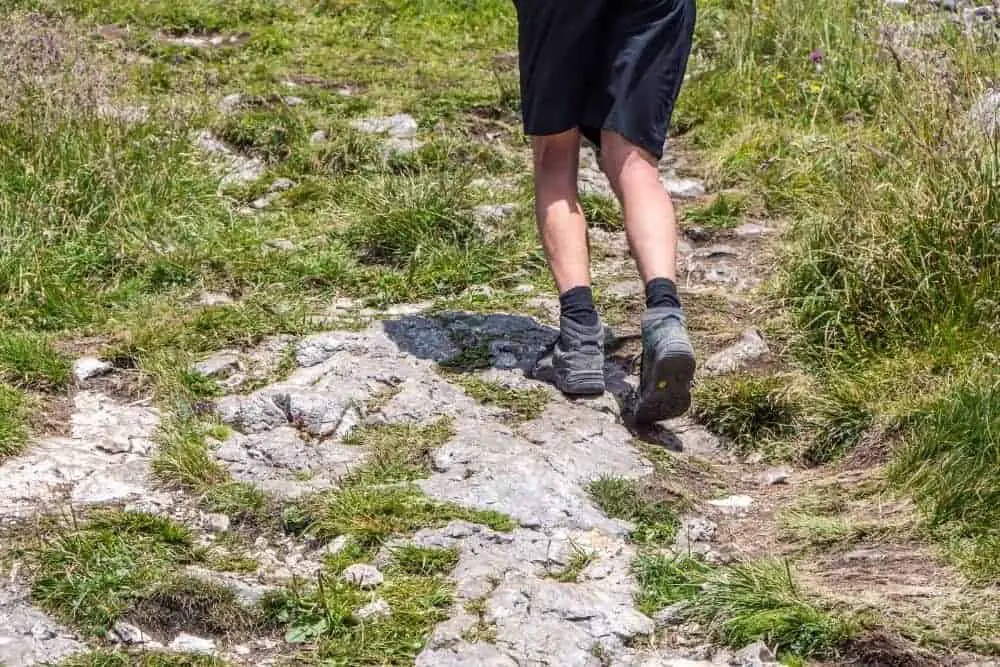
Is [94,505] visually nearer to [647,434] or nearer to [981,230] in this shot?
[647,434]

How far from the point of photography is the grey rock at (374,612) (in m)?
3.30

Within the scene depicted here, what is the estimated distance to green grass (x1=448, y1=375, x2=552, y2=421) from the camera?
4.47 metres

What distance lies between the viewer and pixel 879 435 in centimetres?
425

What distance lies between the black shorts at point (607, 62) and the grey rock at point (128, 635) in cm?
212

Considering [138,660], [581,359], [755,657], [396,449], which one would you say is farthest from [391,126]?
[755,657]

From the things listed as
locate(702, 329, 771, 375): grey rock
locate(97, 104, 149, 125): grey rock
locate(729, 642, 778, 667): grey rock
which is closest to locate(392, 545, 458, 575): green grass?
locate(729, 642, 778, 667): grey rock

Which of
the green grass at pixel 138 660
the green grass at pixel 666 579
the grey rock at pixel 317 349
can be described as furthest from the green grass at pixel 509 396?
the green grass at pixel 138 660

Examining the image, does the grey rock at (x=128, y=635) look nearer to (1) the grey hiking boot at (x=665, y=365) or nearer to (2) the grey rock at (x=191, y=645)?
(2) the grey rock at (x=191, y=645)

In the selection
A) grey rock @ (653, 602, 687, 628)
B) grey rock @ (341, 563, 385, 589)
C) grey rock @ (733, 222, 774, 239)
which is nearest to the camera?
grey rock @ (653, 602, 687, 628)

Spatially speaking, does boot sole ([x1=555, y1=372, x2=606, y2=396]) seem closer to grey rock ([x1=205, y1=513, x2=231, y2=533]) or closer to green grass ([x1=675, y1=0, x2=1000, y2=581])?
green grass ([x1=675, y1=0, x2=1000, y2=581])

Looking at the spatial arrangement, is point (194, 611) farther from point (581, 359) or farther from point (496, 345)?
point (496, 345)

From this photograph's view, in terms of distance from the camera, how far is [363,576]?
3.48 metres

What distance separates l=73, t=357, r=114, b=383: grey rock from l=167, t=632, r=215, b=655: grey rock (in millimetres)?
1687

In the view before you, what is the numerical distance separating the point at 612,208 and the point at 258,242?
173cm
